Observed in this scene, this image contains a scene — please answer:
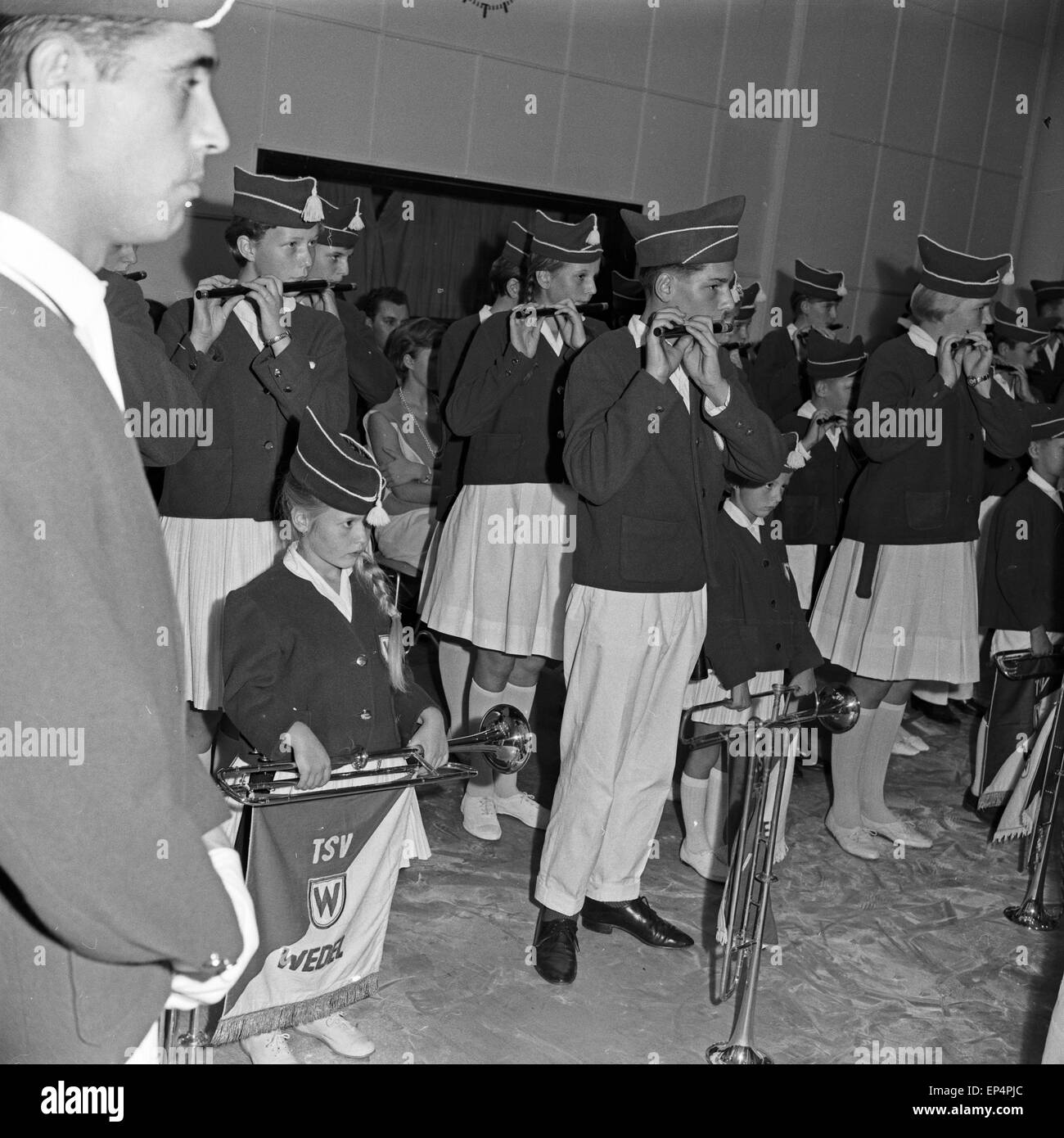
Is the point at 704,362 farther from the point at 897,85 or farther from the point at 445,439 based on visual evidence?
the point at 897,85

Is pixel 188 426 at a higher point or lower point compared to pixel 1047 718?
higher

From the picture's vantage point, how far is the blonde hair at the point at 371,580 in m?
2.27

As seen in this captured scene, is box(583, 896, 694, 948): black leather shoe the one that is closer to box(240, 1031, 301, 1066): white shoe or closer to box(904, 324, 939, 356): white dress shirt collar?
box(240, 1031, 301, 1066): white shoe

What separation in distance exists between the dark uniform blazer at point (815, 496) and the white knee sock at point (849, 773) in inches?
31.8

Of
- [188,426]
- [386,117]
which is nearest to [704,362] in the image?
[188,426]

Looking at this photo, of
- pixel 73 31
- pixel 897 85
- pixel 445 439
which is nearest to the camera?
pixel 73 31

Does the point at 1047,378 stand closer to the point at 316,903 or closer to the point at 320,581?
the point at 320,581

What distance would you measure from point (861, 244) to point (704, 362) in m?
5.41

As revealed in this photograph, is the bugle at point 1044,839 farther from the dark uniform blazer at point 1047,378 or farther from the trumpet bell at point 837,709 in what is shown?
the dark uniform blazer at point 1047,378

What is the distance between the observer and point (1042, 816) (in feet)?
10.0

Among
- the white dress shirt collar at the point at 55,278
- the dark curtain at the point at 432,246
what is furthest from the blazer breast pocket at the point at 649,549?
the dark curtain at the point at 432,246

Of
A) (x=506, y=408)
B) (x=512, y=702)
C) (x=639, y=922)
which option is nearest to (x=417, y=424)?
(x=506, y=408)

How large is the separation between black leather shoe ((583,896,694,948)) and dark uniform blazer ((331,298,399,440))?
5.57ft
